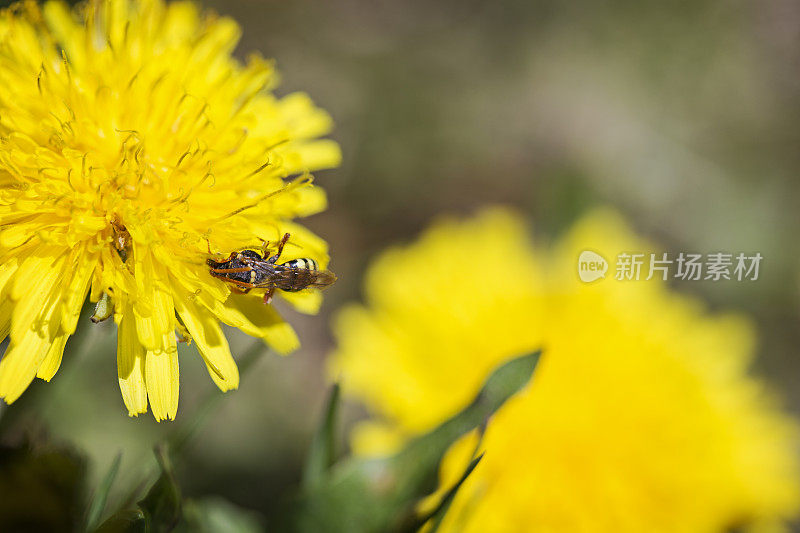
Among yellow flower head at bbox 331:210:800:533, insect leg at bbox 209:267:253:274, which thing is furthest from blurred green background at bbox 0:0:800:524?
insect leg at bbox 209:267:253:274

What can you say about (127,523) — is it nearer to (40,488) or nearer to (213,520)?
(40,488)

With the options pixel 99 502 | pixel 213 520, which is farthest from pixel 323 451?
pixel 99 502

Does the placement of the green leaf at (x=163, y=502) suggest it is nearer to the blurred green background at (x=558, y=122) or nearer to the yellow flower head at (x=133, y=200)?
the yellow flower head at (x=133, y=200)

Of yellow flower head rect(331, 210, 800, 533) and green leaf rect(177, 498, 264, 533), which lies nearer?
green leaf rect(177, 498, 264, 533)

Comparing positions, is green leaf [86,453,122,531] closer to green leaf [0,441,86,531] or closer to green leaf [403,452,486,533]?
green leaf [0,441,86,531]

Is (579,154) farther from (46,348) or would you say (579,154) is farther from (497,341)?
(46,348)

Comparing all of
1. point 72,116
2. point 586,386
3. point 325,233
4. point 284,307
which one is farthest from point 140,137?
point 325,233

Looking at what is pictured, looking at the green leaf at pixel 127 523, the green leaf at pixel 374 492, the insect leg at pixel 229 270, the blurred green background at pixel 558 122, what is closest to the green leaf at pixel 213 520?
the green leaf at pixel 374 492
